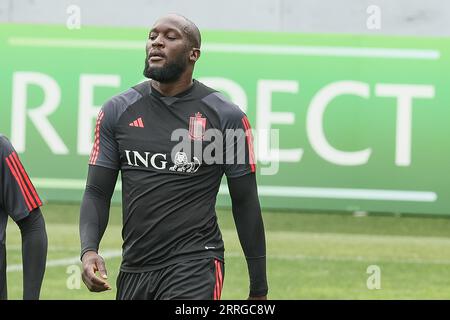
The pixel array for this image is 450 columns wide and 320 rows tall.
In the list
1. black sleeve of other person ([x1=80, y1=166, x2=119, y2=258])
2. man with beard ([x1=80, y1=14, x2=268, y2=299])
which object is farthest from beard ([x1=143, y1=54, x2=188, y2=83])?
black sleeve of other person ([x1=80, y1=166, x2=119, y2=258])

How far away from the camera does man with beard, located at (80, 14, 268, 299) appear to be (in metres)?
5.07

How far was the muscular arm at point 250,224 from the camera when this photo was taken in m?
5.21

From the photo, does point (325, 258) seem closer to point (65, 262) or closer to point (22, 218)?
point (65, 262)

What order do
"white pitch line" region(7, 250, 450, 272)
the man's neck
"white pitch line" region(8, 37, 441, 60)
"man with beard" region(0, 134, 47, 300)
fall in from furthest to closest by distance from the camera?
"white pitch line" region(8, 37, 441, 60)
"white pitch line" region(7, 250, 450, 272)
the man's neck
"man with beard" region(0, 134, 47, 300)

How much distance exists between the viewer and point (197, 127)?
516 centimetres

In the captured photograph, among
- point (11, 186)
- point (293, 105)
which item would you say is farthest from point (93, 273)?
point (293, 105)

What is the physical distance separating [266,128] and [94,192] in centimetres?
610

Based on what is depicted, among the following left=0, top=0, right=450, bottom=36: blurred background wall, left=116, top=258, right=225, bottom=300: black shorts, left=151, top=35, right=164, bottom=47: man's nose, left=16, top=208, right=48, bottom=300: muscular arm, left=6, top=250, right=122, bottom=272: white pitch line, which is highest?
left=0, top=0, right=450, bottom=36: blurred background wall

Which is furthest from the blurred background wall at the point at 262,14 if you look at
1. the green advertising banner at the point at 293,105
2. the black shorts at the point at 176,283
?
the black shorts at the point at 176,283

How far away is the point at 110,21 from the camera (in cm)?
1153

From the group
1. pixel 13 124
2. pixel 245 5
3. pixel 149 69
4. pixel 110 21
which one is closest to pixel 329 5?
pixel 245 5

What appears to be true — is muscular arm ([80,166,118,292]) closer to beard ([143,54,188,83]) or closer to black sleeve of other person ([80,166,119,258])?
black sleeve of other person ([80,166,119,258])

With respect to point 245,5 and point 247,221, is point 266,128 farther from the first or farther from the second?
point 247,221

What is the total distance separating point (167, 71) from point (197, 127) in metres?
0.29
